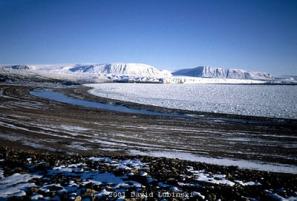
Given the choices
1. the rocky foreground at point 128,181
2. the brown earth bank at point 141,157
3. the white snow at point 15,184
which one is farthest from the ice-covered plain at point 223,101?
the white snow at point 15,184

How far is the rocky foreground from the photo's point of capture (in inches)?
272

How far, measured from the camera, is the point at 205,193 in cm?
719

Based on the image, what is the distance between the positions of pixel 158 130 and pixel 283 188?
1279 cm

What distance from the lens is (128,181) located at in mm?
7746

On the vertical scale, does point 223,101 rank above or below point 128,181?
below

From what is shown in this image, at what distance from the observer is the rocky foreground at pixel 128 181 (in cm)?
691

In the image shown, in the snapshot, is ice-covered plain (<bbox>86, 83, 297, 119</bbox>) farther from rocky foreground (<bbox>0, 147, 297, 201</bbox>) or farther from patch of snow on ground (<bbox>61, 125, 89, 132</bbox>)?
rocky foreground (<bbox>0, 147, 297, 201</bbox>)

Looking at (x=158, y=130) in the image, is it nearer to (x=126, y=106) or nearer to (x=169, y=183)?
(x=169, y=183)

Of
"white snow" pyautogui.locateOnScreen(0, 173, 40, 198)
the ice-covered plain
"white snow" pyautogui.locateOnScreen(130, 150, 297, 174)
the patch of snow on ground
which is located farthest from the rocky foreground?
the ice-covered plain

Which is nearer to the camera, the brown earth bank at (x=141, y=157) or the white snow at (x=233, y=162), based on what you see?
the brown earth bank at (x=141, y=157)

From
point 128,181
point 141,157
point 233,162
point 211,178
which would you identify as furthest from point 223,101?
point 128,181

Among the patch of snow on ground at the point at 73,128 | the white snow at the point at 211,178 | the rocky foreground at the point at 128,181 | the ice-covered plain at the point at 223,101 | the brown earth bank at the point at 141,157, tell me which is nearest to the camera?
the rocky foreground at the point at 128,181

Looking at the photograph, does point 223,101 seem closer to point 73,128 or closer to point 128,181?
point 73,128

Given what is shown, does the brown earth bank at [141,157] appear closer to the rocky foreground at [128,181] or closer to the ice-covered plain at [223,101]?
the rocky foreground at [128,181]
